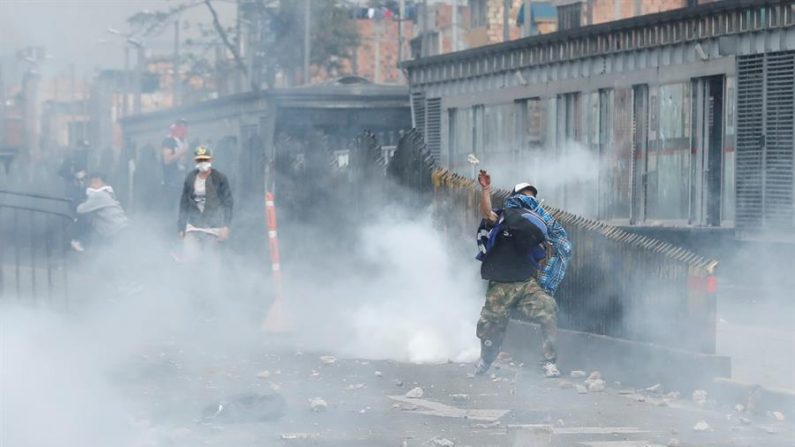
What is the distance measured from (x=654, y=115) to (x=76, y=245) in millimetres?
8320

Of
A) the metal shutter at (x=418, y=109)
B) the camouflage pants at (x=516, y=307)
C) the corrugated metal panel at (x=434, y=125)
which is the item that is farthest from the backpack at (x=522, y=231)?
the metal shutter at (x=418, y=109)

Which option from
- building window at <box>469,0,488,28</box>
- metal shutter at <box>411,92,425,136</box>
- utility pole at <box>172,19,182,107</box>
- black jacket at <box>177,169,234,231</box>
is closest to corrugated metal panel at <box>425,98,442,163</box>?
metal shutter at <box>411,92,425,136</box>

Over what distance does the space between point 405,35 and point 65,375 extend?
7661cm

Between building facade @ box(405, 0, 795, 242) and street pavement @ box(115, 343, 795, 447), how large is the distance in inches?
342

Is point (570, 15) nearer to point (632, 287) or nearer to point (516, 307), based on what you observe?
point (632, 287)

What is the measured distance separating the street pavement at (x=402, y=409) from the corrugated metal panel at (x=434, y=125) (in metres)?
19.8

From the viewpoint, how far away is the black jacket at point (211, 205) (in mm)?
16312

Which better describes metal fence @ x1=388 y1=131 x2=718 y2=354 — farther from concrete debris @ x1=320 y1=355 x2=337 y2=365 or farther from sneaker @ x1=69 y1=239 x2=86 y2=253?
sneaker @ x1=69 y1=239 x2=86 y2=253

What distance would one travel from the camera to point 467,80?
31.6 meters

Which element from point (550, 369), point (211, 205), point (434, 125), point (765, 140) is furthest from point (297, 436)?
point (434, 125)

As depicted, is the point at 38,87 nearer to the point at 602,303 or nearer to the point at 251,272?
the point at 602,303

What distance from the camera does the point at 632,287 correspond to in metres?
11.9

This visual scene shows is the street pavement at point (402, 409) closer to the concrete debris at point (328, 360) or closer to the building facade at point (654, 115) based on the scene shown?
the concrete debris at point (328, 360)

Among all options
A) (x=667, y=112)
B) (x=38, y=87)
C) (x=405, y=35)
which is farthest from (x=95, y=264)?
(x=405, y=35)
